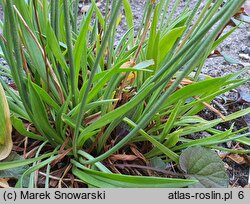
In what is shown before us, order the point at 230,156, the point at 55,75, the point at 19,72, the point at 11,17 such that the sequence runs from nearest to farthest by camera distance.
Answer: the point at 11,17
the point at 19,72
the point at 55,75
the point at 230,156

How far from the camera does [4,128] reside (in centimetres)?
81

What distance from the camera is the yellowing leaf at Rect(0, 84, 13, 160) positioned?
0.79m

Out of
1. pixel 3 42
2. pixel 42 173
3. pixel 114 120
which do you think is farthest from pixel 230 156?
pixel 3 42

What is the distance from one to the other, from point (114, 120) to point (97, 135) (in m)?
0.07

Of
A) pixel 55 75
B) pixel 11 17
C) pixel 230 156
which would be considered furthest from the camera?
pixel 230 156

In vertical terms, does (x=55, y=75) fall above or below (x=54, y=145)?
above

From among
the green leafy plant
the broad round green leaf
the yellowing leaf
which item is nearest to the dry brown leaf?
the green leafy plant

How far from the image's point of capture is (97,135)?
0.85 metres

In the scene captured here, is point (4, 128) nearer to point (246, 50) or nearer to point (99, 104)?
point (99, 104)

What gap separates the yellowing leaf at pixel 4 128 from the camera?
0.79 metres

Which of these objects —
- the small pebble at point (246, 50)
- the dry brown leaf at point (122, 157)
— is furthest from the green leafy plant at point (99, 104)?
the small pebble at point (246, 50)

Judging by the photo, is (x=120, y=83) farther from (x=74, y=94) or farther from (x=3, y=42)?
(x=3, y=42)

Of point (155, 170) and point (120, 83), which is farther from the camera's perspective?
point (120, 83)

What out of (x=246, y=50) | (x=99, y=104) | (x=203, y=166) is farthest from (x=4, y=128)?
(x=246, y=50)
